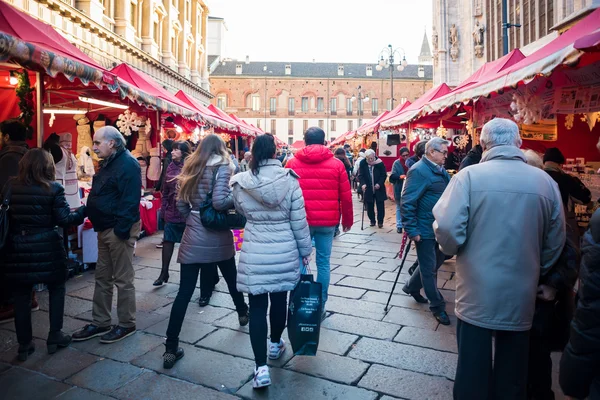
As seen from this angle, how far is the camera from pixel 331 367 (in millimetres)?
3166

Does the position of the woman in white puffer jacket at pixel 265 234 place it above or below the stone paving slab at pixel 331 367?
above

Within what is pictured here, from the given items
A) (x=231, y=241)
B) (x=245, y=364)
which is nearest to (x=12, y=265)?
(x=231, y=241)

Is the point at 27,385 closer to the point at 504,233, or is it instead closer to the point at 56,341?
the point at 56,341

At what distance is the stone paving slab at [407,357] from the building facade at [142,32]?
40.4 ft

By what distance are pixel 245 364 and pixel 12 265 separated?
1.94 meters

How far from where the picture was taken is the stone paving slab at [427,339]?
3507mm

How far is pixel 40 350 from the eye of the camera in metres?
3.49

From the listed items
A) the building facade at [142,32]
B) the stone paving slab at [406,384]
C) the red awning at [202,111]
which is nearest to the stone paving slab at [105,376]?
the stone paving slab at [406,384]

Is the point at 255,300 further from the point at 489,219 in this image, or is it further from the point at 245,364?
the point at 489,219

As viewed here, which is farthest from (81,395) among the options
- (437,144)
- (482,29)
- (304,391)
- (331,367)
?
(482,29)

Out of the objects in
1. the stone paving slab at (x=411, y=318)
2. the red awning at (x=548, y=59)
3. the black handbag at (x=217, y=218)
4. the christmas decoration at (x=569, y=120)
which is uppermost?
the red awning at (x=548, y=59)

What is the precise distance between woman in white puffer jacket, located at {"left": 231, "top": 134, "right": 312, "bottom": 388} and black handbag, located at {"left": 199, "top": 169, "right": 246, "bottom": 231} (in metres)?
0.36

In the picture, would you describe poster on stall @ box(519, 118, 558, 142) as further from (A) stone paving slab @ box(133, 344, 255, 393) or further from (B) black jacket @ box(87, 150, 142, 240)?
(B) black jacket @ box(87, 150, 142, 240)

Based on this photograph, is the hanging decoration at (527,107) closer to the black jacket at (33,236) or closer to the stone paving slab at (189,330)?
the stone paving slab at (189,330)
